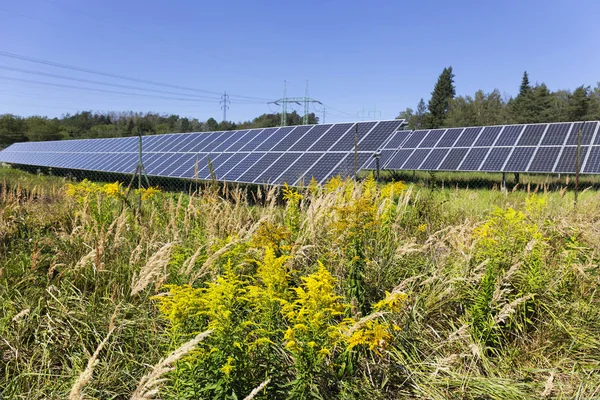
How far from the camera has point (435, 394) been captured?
2.27 metres

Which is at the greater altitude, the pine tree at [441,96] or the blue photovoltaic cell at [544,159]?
the pine tree at [441,96]

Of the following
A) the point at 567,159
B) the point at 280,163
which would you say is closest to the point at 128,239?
the point at 280,163

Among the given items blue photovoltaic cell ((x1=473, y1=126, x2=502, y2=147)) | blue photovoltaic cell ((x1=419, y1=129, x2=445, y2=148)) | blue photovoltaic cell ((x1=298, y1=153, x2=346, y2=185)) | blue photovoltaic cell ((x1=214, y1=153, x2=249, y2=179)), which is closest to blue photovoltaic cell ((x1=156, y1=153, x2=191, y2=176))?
blue photovoltaic cell ((x1=214, y1=153, x2=249, y2=179))

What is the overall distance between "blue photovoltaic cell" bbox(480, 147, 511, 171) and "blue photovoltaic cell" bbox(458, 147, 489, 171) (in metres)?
0.23

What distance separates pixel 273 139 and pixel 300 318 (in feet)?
43.1

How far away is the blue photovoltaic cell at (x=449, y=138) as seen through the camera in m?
18.2

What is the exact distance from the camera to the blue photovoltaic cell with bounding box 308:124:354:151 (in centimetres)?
1187

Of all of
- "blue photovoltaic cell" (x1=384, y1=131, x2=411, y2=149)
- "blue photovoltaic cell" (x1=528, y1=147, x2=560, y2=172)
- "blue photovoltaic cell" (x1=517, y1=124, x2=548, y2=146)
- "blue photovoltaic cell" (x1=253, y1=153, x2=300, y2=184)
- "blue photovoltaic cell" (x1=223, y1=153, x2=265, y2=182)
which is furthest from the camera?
"blue photovoltaic cell" (x1=384, y1=131, x2=411, y2=149)

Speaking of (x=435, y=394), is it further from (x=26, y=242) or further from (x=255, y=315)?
(x=26, y=242)

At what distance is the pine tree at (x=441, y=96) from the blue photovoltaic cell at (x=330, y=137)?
53939mm

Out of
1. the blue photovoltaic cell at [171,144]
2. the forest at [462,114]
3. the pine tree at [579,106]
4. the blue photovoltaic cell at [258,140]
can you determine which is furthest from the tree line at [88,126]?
the pine tree at [579,106]

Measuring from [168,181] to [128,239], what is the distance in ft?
45.4

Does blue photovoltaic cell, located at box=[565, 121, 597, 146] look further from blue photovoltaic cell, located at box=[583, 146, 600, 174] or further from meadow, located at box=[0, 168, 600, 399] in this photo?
meadow, located at box=[0, 168, 600, 399]

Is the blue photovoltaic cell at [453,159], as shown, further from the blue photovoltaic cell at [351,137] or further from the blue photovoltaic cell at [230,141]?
the blue photovoltaic cell at [230,141]
